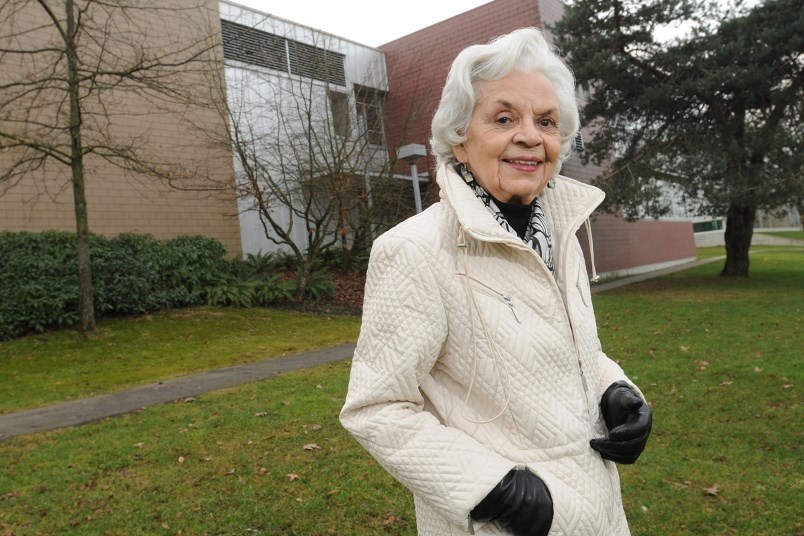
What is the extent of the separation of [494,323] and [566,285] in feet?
1.08

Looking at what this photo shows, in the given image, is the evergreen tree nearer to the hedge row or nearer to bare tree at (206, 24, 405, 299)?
bare tree at (206, 24, 405, 299)

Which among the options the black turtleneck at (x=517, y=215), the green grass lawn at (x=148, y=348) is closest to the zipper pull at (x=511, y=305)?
the black turtleneck at (x=517, y=215)

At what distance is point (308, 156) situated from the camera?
16.2 m

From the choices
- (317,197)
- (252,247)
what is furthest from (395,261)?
(252,247)

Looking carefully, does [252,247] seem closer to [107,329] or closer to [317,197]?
[317,197]

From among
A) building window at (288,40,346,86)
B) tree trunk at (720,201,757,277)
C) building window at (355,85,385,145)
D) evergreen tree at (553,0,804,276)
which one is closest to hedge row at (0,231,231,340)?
building window at (355,85,385,145)

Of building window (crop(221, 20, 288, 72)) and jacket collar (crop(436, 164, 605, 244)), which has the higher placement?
building window (crop(221, 20, 288, 72))

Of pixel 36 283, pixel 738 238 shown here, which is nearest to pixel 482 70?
pixel 36 283

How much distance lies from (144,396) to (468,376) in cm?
706

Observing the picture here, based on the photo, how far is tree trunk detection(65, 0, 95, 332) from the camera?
35.4 feet

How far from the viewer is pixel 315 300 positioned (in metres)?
15.6

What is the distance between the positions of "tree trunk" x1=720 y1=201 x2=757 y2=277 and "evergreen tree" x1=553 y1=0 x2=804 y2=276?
2824mm

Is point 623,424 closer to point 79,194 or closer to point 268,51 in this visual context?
point 79,194

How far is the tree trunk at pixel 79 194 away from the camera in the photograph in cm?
1080
